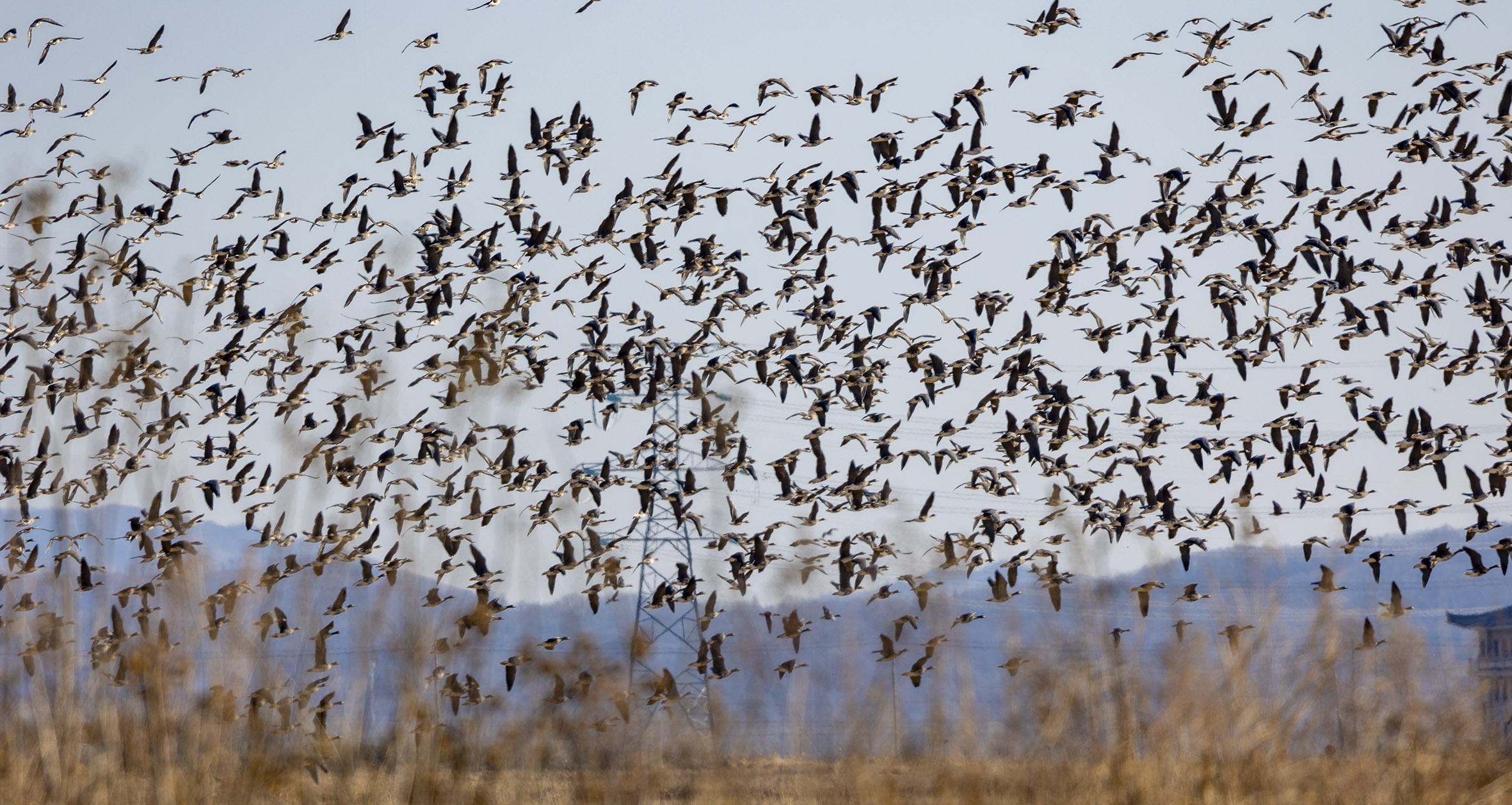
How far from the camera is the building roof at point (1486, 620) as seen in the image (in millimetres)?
72625

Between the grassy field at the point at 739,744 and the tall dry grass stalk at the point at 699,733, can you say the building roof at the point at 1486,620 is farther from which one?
the tall dry grass stalk at the point at 699,733

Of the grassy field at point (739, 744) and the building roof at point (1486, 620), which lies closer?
the grassy field at point (739, 744)

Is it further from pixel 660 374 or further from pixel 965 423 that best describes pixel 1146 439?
pixel 660 374

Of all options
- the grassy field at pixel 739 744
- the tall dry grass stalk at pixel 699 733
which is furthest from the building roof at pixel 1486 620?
the tall dry grass stalk at pixel 699 733

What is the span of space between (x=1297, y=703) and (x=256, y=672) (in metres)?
7.28

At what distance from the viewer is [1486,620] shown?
76.1 metres

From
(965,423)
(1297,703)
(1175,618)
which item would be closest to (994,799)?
(1297,703)

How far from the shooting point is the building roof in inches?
2859

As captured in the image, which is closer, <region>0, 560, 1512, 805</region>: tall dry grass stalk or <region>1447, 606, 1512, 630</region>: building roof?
<region>0, 560, 1512, 805</region>: tall dry grass stalk

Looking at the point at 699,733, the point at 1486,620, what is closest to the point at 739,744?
the point at 699,733

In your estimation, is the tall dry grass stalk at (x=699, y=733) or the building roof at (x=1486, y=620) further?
the building roof at (x=1486, y=620)

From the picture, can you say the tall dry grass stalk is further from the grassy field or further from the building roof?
the building roof

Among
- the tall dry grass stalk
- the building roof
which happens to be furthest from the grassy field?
the building roof

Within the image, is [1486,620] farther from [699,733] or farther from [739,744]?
[739,744]
